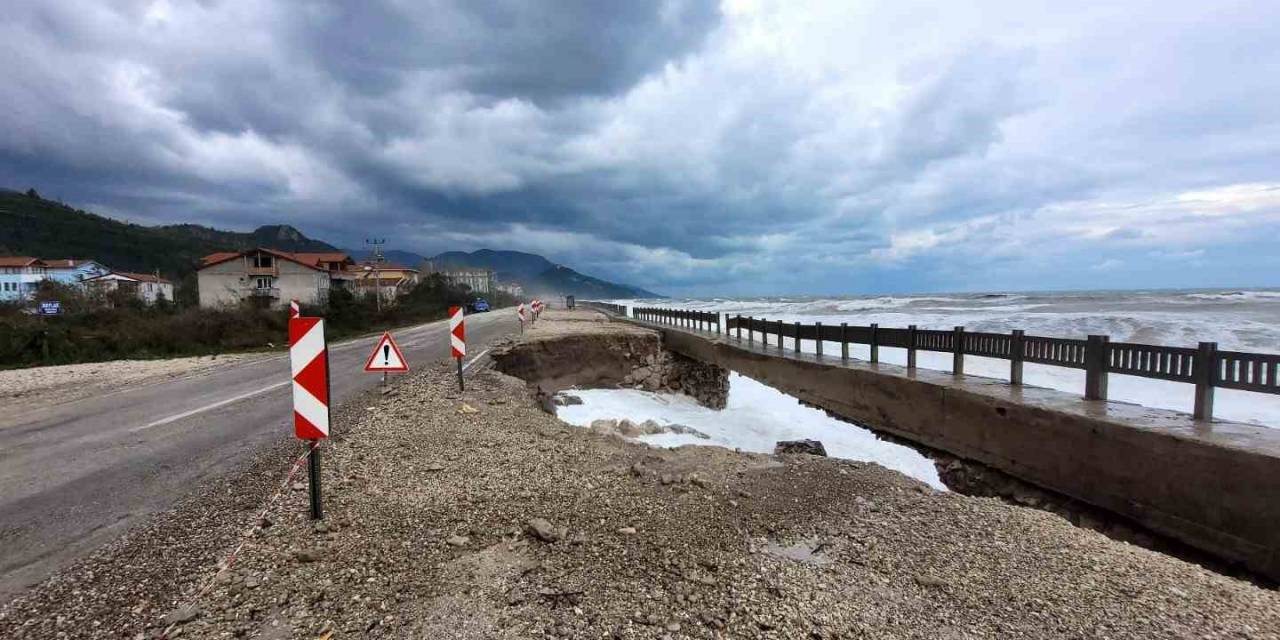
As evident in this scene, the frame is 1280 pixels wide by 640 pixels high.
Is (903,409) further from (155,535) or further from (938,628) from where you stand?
(155,535)

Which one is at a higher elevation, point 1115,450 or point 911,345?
point 911,345

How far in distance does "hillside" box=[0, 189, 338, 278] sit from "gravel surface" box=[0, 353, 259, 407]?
83.4m

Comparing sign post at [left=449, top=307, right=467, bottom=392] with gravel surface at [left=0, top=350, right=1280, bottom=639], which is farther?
sign post at [left=449, top=307, right=467, bottom=392]

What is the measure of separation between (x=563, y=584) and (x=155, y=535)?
2.85 meters

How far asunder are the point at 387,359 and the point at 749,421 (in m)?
8.68

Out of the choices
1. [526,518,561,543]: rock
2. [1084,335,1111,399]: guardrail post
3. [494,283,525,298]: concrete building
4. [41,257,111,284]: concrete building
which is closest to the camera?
[526,518,561,543]: rock

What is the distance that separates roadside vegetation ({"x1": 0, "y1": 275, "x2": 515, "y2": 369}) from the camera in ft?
58.4

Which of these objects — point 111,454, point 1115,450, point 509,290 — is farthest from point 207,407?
point 509,290

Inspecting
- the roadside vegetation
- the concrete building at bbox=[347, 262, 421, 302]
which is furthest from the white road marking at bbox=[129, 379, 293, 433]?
the concrete building at bbox=[347, 262, 421, 302]

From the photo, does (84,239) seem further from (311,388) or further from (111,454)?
(311,388)

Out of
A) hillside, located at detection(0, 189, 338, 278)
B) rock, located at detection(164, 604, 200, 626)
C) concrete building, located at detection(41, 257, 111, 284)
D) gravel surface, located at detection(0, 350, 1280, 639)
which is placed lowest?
gravel surface, located at detection(0, 350, 1280, 639)

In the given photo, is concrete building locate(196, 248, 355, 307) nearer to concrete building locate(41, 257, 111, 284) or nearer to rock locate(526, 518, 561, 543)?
concrete building locate(41, 257, 111, 284)

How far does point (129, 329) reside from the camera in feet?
70.9

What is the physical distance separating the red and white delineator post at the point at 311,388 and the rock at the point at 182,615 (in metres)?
1.11
